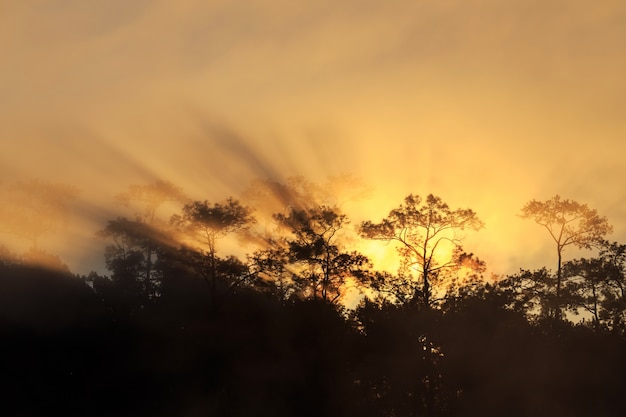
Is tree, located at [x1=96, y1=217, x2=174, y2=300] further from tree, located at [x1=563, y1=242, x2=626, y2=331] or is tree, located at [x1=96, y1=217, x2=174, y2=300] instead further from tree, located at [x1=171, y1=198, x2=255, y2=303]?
tree, located at [x1=563, y1=242, x2=626, y2=331]

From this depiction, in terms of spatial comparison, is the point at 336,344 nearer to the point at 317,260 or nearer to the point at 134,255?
the point at 317,260

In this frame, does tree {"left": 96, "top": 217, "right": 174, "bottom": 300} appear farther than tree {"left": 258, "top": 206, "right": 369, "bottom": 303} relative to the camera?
Yes

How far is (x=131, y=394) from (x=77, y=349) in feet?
21.7

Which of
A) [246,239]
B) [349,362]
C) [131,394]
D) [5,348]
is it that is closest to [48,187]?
[246,239]

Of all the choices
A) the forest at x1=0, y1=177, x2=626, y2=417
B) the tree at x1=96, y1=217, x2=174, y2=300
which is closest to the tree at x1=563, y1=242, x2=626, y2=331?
the forest at x1=0, y1=177, x2=626, y2=417

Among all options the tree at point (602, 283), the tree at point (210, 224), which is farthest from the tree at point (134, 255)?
the tree at point (602, 283)

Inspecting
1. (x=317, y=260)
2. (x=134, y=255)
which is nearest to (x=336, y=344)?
(x=317, y=260)

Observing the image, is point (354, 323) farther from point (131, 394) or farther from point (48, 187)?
point (48, 187)

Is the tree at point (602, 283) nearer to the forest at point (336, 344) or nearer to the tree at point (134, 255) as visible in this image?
the forest at point (336, 344)

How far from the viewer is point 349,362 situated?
172 ft

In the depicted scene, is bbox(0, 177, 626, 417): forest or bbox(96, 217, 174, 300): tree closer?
bbox(0, 177, 626, 417): forest

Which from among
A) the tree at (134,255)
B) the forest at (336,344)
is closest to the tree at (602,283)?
the forest at (336,344)

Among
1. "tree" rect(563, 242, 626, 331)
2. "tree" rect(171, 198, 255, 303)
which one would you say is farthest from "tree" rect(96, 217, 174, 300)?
"tree" rect(563, 242, 626, 331)

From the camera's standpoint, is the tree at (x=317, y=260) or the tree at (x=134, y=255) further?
the tree at (x=134, y=255)
